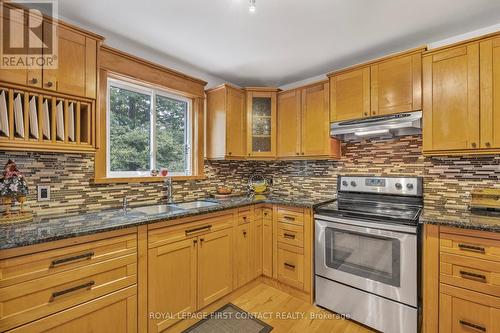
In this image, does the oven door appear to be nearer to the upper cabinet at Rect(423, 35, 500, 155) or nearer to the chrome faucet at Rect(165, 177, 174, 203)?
the upper cabinet at Rect(423, 35, 500, 155)

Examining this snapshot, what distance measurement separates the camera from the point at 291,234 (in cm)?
245

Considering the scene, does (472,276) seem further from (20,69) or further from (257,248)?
(20,69)

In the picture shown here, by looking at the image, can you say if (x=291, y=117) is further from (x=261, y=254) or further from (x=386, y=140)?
(x=261, y=254)

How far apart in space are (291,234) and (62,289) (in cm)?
183

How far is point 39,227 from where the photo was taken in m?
1.43

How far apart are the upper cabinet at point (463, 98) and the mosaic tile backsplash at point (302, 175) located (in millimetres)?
295

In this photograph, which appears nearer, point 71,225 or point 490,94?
point 71,225

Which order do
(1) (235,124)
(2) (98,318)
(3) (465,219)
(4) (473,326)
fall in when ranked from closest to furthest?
1. (2) (98,318)
2. (4) (473,326)
3. (3) (465,219)
4. (1) (235,124)

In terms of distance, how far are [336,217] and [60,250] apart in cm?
196

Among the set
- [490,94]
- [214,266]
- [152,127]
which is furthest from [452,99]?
[152,127]

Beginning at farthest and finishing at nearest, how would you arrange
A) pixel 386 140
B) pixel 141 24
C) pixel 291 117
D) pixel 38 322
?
pixel 291 117 → pixel 386 140 → pixel 141 24 → pixel 38 322

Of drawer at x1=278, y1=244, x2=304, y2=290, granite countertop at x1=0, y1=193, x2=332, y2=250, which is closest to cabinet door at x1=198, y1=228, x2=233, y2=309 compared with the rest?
granite countertop at x1=0, y1=193, x2=332, y2=250

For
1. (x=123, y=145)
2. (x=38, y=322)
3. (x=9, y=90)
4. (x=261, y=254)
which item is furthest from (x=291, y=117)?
(x=38, y=322)

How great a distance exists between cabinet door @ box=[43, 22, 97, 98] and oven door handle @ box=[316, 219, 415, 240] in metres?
2.14
